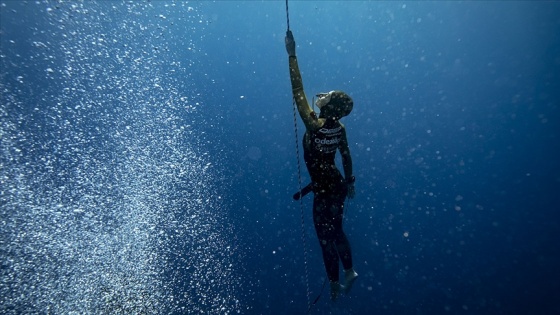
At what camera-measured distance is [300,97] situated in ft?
10.0

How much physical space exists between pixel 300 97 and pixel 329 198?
4.31ft

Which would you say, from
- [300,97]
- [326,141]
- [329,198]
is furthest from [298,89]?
[329,198]

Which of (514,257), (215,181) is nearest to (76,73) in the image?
(215,181)

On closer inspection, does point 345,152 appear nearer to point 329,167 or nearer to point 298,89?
point 329,167

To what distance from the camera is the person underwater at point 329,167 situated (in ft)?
10.4

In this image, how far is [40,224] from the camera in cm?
964

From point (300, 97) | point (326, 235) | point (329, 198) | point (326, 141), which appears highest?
point (300, 97)

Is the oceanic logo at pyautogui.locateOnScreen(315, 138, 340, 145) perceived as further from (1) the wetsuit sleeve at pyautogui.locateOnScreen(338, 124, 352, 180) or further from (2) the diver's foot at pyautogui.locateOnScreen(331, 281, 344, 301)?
(2) the diver's foot at pyautogui.locateOnScreen(331, 281, 344, 301)

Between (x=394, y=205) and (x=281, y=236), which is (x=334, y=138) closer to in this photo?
(x=281, y=236)

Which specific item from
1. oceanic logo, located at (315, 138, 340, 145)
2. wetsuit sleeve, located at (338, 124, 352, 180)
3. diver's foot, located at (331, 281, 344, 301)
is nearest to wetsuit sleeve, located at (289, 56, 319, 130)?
oceanic logo, located at (315, 138, 340, 145)

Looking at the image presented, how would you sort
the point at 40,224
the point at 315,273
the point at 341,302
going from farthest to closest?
the point at 315,273 → the point at 341,302 → the point at 40,224

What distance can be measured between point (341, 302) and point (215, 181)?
29.7 m

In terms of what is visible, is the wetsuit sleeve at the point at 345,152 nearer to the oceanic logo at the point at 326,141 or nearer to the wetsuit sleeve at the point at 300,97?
the oceanic logo at the point at 326,141

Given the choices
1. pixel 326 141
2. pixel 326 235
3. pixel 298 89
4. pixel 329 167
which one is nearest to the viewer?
pixel 298 89
